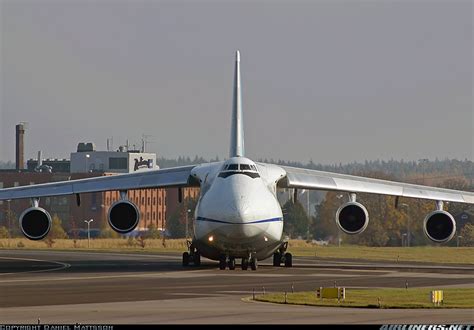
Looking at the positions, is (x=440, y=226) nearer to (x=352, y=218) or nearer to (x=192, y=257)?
(x=352, y=218)

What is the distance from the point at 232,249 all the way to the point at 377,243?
3477 centimetres

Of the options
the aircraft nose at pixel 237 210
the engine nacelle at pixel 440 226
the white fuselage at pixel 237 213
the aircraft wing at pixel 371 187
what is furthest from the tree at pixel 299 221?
the aircraft nose at pixel 237 210

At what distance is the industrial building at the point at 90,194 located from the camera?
4343 inches

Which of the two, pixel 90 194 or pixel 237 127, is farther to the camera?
pixel 90 194

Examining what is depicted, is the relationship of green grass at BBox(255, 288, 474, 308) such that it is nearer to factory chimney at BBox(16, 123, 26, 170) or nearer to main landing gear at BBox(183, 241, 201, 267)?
main landing gear at BBox(183, 241, 201, 267)

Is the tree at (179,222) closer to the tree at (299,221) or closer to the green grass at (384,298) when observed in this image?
the tree at (299,221)

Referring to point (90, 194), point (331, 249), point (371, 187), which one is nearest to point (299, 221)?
point (331, 249)

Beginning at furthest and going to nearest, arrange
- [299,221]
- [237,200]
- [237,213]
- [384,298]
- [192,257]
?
[299,221]
[192,257]
[237,200]
[237,213]
[384,298]

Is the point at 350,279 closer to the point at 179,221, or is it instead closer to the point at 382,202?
the point at 382,202

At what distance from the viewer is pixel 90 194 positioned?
116 meters

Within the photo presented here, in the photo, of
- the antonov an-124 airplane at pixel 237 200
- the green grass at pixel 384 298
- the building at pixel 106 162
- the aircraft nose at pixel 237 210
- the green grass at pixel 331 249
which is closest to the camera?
the green grass at pixel 384 298

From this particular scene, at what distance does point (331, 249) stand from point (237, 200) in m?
29.4

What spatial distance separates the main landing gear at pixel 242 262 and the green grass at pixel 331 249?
14.7 meters

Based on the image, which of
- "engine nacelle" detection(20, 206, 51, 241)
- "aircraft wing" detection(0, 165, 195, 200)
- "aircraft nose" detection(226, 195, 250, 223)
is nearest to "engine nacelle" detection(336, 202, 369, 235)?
"aircraft wing" detection(0, 165, 195, 200)
